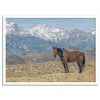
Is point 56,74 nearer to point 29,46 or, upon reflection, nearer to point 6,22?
point 29,46

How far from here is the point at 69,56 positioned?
37.9 ft

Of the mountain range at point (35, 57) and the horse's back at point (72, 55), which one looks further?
the horse's back at point (72, 55)

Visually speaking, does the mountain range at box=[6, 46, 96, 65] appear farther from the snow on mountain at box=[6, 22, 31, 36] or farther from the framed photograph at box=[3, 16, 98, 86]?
the snow on mountain at box=[6, 22, 31, 36]

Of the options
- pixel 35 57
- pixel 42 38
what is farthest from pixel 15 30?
pixel 35 57

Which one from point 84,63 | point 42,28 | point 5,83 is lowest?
point 5,83

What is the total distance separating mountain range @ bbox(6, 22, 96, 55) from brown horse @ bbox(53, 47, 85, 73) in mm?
189

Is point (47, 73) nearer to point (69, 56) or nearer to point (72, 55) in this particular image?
point (69, 56)

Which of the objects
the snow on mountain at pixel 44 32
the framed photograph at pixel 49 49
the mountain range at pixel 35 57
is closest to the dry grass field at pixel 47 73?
the framed photograph at pixel 49 49

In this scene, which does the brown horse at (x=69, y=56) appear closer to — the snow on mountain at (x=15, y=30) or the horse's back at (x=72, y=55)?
the horse's back at (x=72, y=55)

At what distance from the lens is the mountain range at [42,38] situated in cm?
1135

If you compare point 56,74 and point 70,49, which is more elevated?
point 70,49
